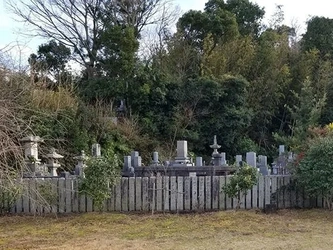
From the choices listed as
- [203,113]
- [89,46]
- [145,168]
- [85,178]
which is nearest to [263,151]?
[203,113]

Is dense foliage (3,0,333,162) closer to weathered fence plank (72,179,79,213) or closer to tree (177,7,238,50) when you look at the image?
tree (177,7,238,50)

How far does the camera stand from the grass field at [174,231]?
7.24 m

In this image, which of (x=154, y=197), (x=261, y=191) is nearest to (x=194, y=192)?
(x=154, y=197)

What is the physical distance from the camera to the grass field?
7242 millimetres

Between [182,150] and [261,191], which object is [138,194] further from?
[182,150]

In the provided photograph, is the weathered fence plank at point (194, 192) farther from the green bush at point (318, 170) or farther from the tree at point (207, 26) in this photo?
the tree at point (207, 26)

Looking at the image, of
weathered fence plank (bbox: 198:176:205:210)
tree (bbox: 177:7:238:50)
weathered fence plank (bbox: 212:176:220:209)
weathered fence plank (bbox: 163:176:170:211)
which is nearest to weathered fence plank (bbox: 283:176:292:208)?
weathered fence plank (bbox: 212:176:220:209)

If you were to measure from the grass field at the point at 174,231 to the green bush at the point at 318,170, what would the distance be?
46cm

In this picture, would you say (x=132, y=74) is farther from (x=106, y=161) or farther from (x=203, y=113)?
(x=106, y=161)

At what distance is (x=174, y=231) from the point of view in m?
8.42

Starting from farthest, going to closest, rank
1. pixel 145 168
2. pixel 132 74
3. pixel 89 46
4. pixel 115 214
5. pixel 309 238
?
pixel 89 46, pixel 132 74, pixel 145 168, pixel 115 214, pixel 309 238

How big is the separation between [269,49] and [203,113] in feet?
18.2

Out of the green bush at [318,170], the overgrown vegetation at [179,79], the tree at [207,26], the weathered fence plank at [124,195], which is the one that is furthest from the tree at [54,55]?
the green bush at [318,170]

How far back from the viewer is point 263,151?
24391mm
